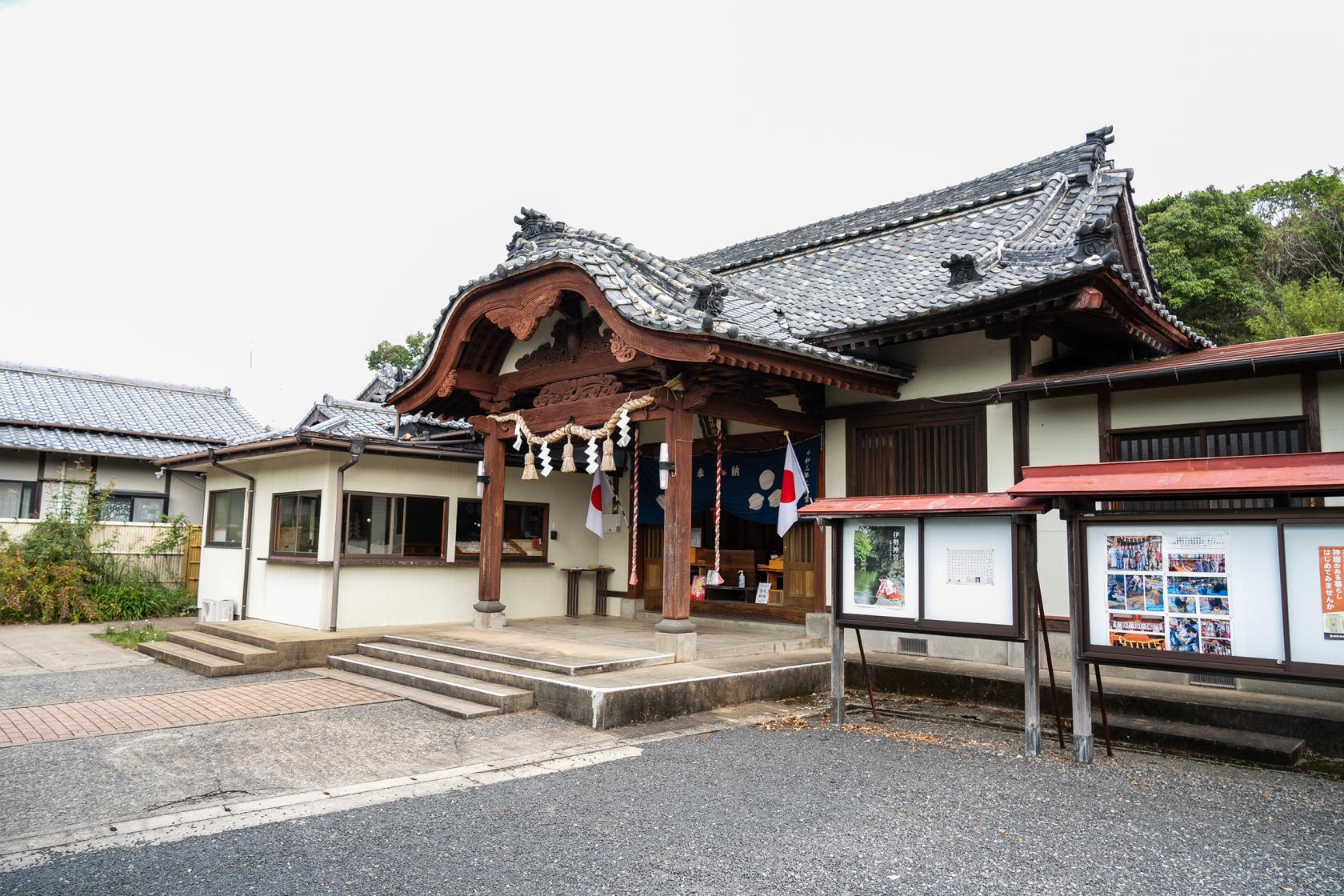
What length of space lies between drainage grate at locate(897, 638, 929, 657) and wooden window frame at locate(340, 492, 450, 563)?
6.16m

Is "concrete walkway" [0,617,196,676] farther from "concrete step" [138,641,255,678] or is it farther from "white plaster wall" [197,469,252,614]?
"white plaster wall" [197,469,252,614]

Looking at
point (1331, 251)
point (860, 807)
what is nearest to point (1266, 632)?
point (860, 807)

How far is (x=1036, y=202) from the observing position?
10430 mm

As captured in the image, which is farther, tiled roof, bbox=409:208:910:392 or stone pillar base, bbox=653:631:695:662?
stone pillar base, bbox=653:631:695:662

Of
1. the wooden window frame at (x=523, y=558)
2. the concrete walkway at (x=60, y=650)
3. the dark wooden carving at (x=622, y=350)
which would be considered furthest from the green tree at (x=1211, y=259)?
the concrete walkway at (x=60, y=650)

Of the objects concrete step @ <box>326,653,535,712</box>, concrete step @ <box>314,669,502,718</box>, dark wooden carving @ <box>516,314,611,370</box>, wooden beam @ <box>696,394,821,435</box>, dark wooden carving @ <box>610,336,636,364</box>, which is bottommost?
concrete step @ <box>314,669,502,718</box>

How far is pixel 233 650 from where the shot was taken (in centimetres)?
982

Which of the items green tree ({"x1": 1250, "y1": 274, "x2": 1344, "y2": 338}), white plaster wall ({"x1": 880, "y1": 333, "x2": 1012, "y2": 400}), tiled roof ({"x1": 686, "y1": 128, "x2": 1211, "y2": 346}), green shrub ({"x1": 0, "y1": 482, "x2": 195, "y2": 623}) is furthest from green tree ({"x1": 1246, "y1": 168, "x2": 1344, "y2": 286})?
green shrub ({"x1": 0, "y1": 482, "x2": 195, "y2": 623})

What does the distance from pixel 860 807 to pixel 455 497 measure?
820 centimetres

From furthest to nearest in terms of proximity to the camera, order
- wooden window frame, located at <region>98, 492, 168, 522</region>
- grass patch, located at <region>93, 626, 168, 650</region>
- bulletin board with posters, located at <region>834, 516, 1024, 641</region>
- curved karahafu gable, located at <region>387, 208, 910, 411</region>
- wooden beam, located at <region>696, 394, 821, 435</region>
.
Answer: wooden window frame, located at <region>98, 492, 168, 522</region> → grass patch, located at <region>93, 626, 168, 650</region> → wooden beam, located at <region>696, 394, 821, 435</region> → curved karahafu gable, located at <region>387, 208, 910, 411</region> → bulletin board with posters, located at <region>834, 516, 1024, 641</region>

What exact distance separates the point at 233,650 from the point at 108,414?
14.5m

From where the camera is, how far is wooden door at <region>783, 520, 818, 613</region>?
1012cm

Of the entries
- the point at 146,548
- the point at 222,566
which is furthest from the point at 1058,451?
the point at 146,548

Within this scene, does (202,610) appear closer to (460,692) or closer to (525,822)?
(460,692)
